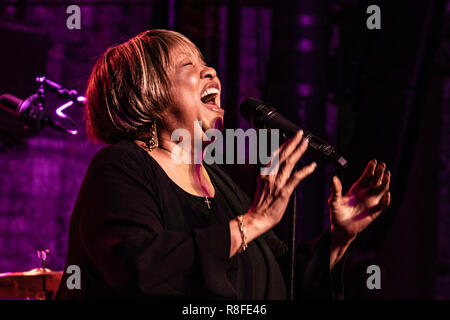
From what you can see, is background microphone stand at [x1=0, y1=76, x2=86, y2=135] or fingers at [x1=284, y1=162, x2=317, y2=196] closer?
fingers at [x1=284, y1=162, x2=317, y2=196]

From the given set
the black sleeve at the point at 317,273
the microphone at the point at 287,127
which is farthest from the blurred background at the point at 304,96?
the microphone at the point at 287,127

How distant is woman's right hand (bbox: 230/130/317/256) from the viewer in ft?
4.37

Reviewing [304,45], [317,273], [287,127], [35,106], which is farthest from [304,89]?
[287,127]

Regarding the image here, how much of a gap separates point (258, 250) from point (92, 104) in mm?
696

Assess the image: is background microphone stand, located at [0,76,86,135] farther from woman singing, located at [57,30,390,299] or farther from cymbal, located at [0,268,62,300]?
woman singing, located at [57,30,390,299]

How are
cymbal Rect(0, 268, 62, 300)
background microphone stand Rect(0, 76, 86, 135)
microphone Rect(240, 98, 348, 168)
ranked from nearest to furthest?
microphone Rect(240, 98, 348, 168) < cymbal Rect(0, 268, 62, 300) < background microphone stand Rect(0, 76, 86, 135)

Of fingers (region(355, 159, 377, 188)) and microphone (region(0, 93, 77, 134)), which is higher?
microphone (region(0, 93, 77, 134))

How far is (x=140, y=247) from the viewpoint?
4.23 ft

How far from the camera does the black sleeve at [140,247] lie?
1288 millimetres

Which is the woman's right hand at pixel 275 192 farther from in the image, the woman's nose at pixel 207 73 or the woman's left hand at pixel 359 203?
the woman's nose at pixel 207 73

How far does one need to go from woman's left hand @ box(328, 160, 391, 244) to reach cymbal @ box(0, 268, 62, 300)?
137cm

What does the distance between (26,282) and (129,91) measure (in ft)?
4.08

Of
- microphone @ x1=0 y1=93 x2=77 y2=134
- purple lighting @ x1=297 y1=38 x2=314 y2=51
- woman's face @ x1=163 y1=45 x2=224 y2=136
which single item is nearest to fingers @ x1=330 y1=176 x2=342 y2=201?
woman's face @ x1=163 y1=45 x2=224 y2=136
